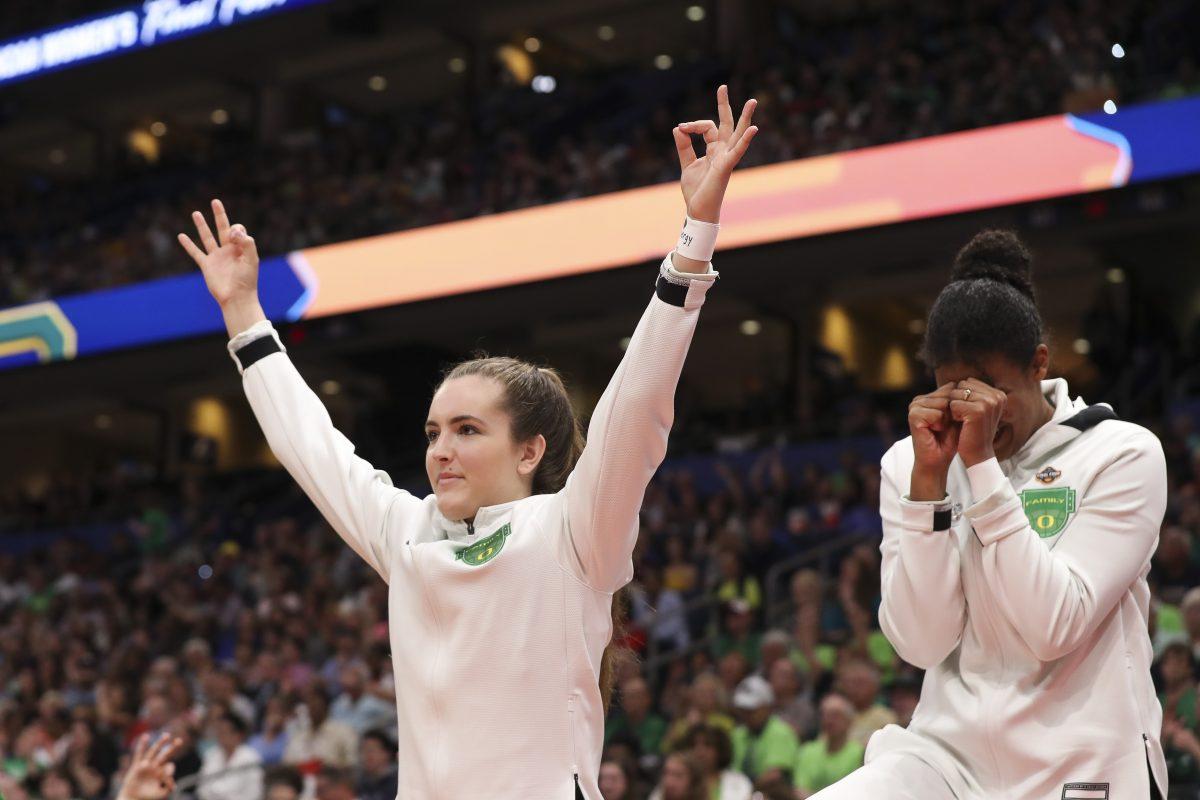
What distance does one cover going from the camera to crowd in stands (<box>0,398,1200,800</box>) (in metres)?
7.61

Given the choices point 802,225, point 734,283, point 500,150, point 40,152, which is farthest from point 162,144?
point 802,225

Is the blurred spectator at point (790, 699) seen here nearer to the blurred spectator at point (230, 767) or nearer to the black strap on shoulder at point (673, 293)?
the blurred spectator at point (230, 767)

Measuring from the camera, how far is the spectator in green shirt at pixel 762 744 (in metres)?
7.51

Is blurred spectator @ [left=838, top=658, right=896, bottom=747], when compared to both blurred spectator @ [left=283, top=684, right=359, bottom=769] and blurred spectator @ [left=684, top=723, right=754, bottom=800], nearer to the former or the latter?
blurred spectator @ [left=684, top=723, right=754, bottom=800]

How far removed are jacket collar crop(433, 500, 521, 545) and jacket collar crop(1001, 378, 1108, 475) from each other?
0.98 metres

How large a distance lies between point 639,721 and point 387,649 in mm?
2485

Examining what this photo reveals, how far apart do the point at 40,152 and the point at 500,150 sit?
36.9ft

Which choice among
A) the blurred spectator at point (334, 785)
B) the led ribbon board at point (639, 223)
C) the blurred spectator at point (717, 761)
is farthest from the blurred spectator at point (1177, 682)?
the led ribbon board at point (639, 223)

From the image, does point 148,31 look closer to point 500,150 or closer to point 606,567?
point 500,150

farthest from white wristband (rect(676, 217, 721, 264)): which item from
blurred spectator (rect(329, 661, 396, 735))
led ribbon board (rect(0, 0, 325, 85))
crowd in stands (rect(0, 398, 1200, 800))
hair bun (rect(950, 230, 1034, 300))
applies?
led ribbon board (rect(0, 0, 325, 85))

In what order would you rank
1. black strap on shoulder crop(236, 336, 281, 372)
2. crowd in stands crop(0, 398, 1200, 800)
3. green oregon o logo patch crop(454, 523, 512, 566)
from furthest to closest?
1. crowd in stands crop(0, 398, 1200, 800)
2. black strap on shoulder crop(236, 336, 281, 372)
3. green oregon o logo patch crop(454, 523, 512, 566)

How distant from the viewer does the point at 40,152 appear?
24688 mm

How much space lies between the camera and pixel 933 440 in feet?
9.00

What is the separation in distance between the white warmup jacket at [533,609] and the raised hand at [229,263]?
2.33ft
